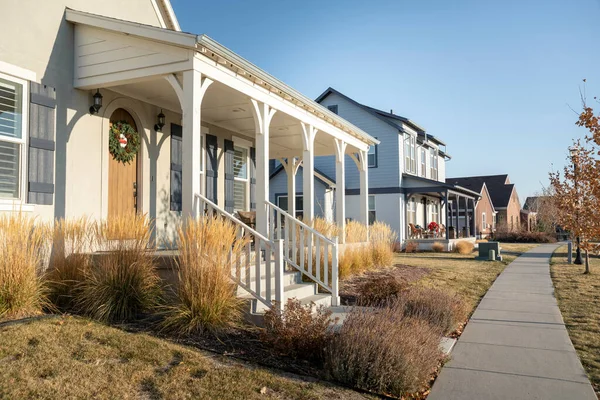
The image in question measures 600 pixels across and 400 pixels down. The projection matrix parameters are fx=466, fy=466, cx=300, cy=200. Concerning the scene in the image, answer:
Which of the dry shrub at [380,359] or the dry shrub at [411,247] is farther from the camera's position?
the dry shrub at [411,247]

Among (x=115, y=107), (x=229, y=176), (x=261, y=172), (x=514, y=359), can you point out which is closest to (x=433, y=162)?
(x=229, y=176)

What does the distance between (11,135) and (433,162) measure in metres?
24.5

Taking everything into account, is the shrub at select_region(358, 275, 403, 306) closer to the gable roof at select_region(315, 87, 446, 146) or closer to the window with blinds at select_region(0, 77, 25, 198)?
the window with blinds at select_region(0, 77, 25, 198)

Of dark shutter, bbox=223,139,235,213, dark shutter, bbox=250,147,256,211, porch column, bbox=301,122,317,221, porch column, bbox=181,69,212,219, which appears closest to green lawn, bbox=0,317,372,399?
porch column, bbox=181,69,212,219

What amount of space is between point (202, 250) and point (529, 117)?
40.6ft

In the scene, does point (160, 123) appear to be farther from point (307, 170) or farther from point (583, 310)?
point (583, 310)

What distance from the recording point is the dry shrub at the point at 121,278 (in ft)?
17.3

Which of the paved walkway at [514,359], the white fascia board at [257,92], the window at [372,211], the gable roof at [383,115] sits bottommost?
the paved walkway at [514,359]

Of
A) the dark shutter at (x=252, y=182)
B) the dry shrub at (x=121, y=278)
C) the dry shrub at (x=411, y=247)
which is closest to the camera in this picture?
the dry shrub at (x=121, y=278)

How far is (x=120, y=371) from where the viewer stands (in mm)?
3789

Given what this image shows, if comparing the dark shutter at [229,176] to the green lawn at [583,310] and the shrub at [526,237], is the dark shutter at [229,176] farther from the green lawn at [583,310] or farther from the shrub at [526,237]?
the shrub at [526,237]

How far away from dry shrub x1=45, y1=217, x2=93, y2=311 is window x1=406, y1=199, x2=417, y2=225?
60.8ft

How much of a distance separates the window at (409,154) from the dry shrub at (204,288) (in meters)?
18.5

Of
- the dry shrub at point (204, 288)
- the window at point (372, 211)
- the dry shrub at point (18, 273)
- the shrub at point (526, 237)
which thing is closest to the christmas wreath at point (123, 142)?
the dry shrub at point (18, 273)
